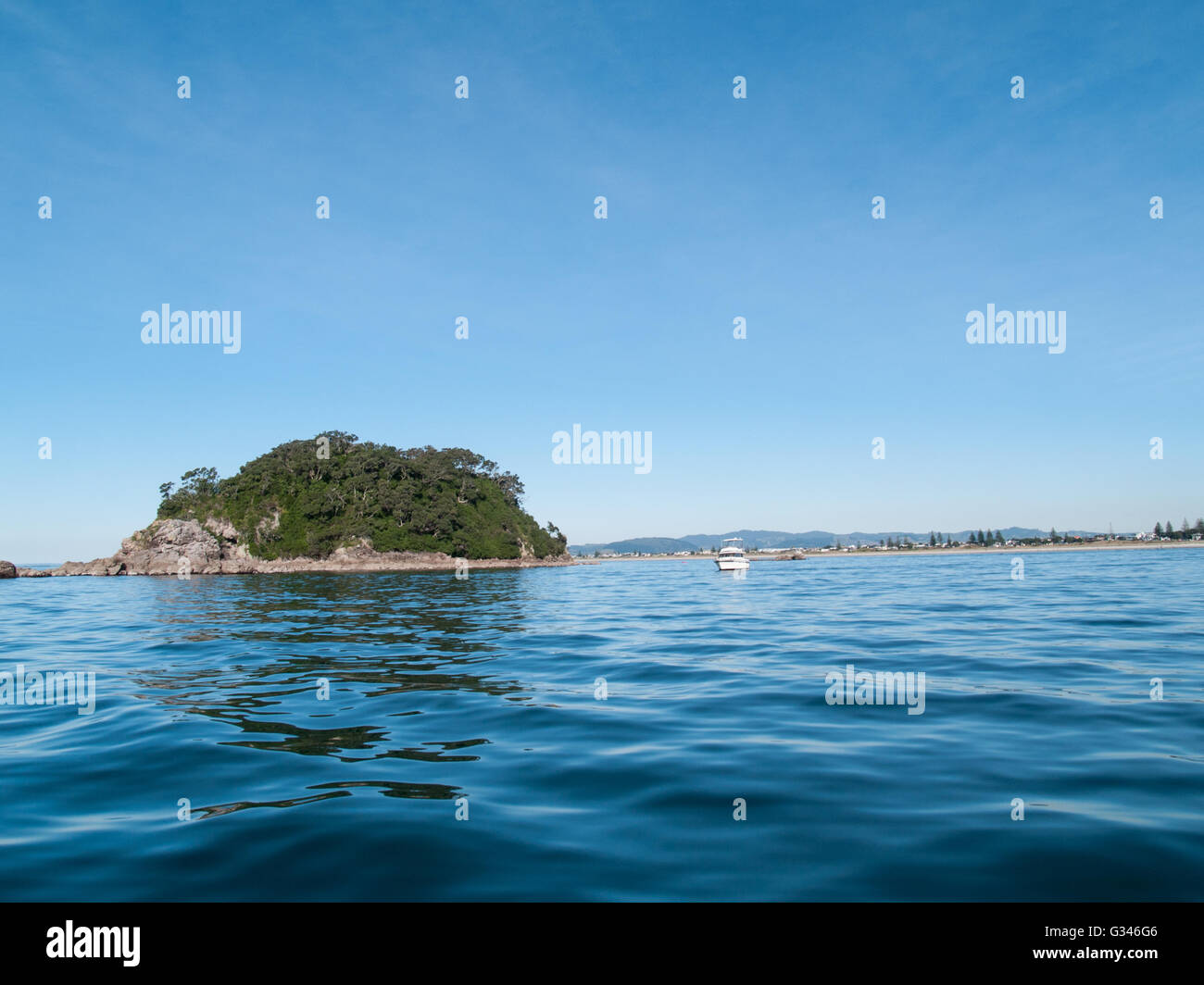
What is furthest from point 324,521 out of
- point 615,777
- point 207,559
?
point 615,777

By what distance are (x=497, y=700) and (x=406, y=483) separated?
14736cm

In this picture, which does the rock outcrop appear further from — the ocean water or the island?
the ocean water

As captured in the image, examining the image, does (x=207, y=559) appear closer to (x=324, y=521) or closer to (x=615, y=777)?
(x=324, y=521)

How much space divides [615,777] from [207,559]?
14740 centimetres

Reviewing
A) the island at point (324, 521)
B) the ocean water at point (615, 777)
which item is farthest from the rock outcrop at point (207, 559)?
the ocean water at point (615, 777)

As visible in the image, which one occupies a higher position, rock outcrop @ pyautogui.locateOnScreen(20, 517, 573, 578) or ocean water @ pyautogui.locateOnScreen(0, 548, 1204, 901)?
ocean water @ pyautogui.locateOnScreen(0, 548, 1204, 901)

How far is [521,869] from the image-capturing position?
557cm

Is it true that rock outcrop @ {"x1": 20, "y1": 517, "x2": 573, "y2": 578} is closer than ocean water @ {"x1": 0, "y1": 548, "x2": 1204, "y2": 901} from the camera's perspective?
No

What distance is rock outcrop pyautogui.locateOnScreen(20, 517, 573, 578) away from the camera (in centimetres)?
12925

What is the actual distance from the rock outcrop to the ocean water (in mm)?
119037

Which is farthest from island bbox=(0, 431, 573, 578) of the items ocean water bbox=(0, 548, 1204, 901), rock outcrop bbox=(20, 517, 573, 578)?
ocean water bbox=(0, 548, 1204, 901)

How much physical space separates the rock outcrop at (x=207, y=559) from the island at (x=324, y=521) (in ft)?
0.71

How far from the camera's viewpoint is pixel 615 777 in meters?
7.98
